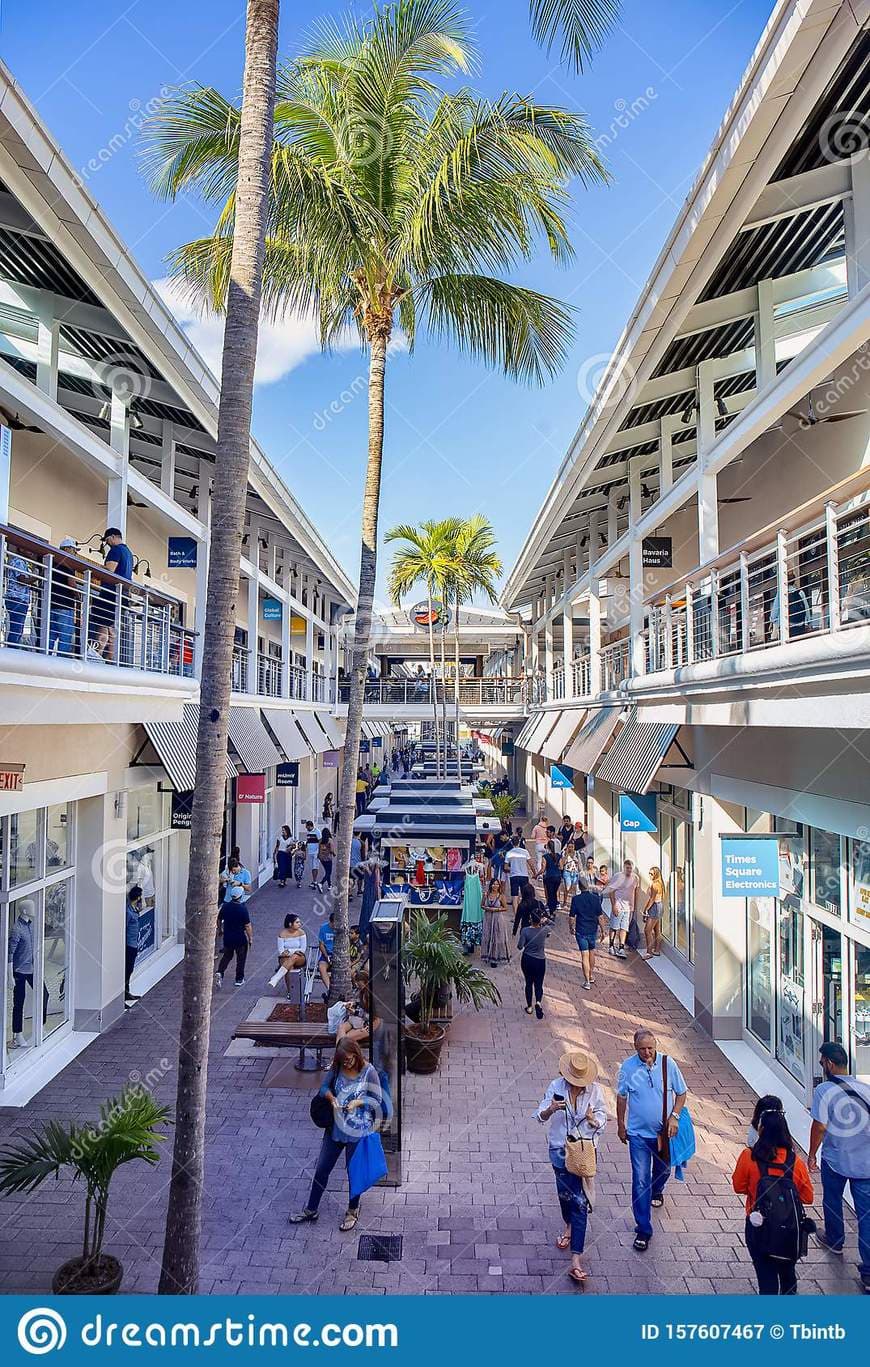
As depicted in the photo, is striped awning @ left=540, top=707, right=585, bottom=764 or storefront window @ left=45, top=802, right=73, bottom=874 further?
striped awning @ left=540, top=707, right=585, bottom=764

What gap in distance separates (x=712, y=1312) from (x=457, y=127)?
12.2m

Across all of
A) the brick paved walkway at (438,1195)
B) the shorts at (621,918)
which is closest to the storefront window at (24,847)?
the brick paved walkway at (438,1195)

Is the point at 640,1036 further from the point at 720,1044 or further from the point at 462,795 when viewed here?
the point at 462,795

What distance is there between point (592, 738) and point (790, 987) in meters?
8.13

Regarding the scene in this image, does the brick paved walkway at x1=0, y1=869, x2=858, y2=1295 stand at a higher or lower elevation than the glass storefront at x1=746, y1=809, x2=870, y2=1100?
lower

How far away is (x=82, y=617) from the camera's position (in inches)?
319

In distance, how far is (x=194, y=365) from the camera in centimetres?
1184

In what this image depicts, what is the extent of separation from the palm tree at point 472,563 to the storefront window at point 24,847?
2764 cm

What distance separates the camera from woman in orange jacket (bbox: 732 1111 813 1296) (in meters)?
5.27

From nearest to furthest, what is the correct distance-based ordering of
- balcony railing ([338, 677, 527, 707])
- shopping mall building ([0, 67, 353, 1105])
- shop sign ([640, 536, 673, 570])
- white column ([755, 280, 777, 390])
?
shopping mall building ([0, 67, 353, 1105]), white column ([755, 280, 777, 390]), shop sign ([640, 536, 673, 570]), balcony railing ([338, 677, 527, 707])

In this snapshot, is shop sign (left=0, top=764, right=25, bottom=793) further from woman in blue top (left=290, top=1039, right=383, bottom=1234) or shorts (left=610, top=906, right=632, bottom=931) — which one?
shorts (left=610, top=906, right=632, bottom=931)

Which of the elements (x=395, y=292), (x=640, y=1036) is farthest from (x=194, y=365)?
(x=640, y=1036)

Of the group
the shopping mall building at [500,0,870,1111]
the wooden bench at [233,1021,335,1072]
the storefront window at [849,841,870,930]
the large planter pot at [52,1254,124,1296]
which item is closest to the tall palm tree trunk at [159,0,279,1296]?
the large planter pot at [52,1254,124,1296]

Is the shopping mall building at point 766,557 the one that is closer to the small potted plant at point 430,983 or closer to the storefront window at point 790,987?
the storefront window at point 790,987
